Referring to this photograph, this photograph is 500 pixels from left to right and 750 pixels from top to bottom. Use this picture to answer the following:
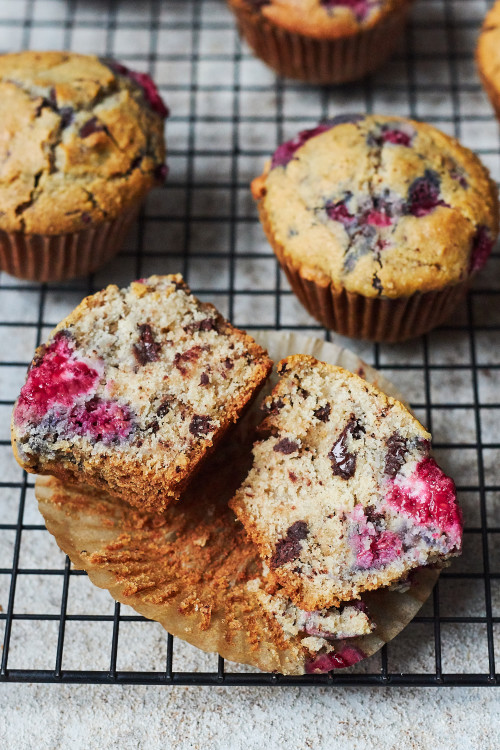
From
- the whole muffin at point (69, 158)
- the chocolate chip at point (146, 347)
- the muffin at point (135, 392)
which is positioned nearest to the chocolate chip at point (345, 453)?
the muffin at point (135, 392)

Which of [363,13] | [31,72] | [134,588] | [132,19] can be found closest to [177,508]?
[134,588]

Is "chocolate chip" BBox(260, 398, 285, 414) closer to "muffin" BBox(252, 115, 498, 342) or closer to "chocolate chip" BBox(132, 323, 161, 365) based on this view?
"chocolate chip" BBox(132, 323, 161, 365)

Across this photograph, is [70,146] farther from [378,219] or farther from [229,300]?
[378,219]

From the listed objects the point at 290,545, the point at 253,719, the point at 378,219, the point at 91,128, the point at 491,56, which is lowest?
the point at 253,719

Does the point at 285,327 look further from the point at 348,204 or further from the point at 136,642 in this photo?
the point at 136,642

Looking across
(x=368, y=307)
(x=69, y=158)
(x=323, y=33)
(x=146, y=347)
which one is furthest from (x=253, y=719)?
(x=323, y=33)

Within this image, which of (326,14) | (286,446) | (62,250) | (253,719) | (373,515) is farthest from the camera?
(326,14)

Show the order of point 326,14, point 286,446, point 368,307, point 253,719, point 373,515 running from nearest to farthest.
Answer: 1. point 373,515
2. point 286,446
3. point 253,719
4. point 368,307
5. point 326,14
